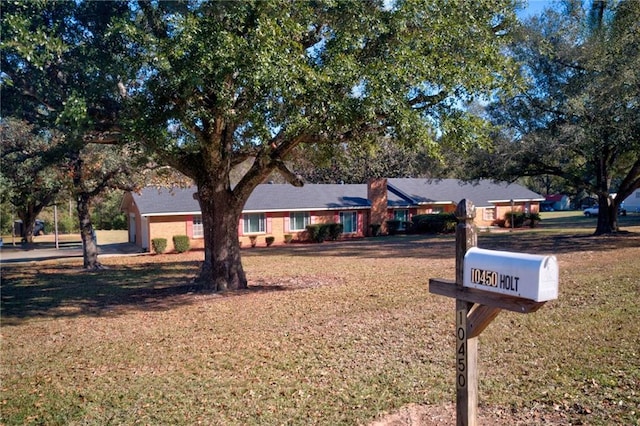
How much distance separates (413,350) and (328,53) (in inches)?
249

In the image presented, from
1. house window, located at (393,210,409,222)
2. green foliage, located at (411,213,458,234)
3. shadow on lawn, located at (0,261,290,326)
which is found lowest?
shadow on lawn, located at (0,261,290,326)

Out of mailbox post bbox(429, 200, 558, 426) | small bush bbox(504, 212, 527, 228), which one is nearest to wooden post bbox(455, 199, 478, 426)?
mailbox post bbox(429, 200, 558, 426)

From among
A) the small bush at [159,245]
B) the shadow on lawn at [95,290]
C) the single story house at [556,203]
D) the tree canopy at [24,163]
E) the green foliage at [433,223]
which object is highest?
the tree canopy at [24,163]

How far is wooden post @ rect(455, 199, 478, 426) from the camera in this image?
3859 millimetres

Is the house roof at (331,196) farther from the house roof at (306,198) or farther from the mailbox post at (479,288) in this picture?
the mailbox post at (479,288)

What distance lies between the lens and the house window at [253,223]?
31500 millimetres

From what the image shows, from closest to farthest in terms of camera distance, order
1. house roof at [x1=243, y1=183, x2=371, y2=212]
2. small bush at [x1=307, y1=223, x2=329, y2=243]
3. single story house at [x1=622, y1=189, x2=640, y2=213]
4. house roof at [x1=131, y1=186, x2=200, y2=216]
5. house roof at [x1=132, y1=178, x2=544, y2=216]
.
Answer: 1. house roof at [x1=131, y1=186, x2=200, y2=216]
2. house roof at [x1=132, y1=178, x2=544, y2=216]
3. house roof at [x1=243, y1=183, x2=371, y2=212]
4. small bush at [x1=307, y1=223, x2=329, y2=243]
5. single story house at [x1=622, y1=189, x2=640, y2=213]

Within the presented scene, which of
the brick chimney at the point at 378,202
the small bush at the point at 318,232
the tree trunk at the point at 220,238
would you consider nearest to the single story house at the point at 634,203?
the brick chimney at the point at 378,202

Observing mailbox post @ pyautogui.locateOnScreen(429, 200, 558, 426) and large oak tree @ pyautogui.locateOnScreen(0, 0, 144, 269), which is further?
large oak tree @ pyautogui.locateOnScreen(0, 0, 144, 269)

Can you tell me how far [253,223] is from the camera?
3183 cm

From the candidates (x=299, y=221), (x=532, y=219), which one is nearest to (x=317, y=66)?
(x=299, y=221)

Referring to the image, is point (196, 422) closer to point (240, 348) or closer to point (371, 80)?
point (240, 348)

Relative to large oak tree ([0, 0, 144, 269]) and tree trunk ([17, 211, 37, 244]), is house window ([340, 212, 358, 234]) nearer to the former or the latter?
large oak tree ([0, 0, 144, 269])

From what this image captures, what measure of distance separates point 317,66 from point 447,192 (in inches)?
1314
